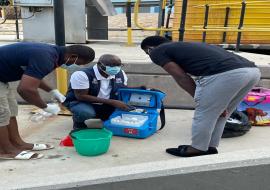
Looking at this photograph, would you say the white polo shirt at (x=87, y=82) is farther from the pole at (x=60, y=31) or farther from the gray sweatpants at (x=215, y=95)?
the gray sweatpants at (x=215, y=95)

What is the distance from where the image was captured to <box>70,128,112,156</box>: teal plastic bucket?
3.48 meters

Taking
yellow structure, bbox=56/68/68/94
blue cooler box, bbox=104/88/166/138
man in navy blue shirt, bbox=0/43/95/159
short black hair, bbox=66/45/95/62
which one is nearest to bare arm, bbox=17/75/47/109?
man in navy blue shirt, bbox=0/43/95/159

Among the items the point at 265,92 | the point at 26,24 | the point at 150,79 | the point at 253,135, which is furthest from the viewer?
the point at 26,24

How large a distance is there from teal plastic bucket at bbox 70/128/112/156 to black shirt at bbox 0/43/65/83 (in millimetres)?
704

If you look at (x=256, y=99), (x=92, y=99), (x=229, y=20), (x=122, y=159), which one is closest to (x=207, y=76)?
(x=122, y=159)

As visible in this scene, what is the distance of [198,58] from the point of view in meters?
3.28

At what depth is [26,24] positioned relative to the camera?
7.56 m

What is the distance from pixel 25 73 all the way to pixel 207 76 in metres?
1.52

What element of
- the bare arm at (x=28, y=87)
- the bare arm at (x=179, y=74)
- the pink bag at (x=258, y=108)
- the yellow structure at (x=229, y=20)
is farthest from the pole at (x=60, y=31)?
the yellow structure at (x=229, y=20)

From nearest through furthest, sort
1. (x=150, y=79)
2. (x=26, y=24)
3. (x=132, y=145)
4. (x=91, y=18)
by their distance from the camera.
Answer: (x=132, y=145) < (x=150, y=79) < (x=26, y=24) < (x=91, y=18)

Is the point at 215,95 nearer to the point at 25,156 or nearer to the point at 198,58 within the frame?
the point at 198,58

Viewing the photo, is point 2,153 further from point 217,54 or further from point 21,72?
point 217,54

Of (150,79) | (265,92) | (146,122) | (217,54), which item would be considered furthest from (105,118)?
(265,92)

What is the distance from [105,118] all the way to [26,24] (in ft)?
13.1
